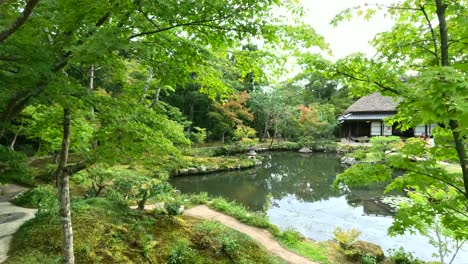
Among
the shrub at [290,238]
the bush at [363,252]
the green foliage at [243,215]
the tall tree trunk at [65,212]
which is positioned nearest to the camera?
the tall tree trunk at [65,212]

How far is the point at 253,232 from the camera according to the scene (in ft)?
23.3

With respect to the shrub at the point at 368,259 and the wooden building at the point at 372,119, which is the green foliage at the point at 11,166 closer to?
the shrub at the point at 368,259

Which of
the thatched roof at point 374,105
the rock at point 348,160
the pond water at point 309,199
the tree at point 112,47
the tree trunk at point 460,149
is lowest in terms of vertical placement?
the pond water at point 309,199

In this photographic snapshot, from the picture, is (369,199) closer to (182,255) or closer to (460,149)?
(182,255)

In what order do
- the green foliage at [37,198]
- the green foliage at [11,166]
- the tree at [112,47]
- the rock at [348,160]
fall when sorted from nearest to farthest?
1. the tree at [112,47]
2. the green foliage at [11,166]
3. the green foliage at [37,198]
4. the rock at [348,160]

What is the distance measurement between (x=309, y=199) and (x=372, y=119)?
50.1 feet

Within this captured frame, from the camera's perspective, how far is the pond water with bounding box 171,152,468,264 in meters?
8.56

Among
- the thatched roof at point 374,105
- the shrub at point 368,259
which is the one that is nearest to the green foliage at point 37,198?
the shrub at point 368,259

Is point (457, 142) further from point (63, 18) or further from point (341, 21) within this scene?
point (63, 18)

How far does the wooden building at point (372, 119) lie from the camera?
2408cm

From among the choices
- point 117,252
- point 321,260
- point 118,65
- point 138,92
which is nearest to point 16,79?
point 118,65

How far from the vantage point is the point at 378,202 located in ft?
37.7

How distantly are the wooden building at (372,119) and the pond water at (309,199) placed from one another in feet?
24.0

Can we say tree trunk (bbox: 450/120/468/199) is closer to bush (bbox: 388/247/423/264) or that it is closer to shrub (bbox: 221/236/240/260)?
shrub (bbox: 221/236/240/260)
